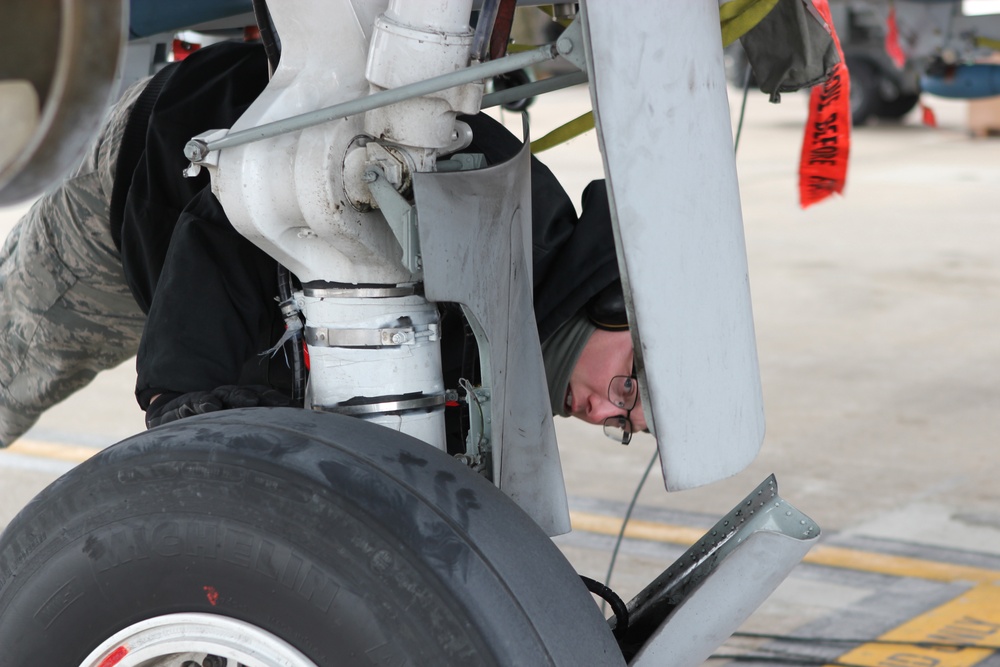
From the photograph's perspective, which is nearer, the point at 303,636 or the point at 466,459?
the point at 303,636

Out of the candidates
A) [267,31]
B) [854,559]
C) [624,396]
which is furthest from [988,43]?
[267,31]

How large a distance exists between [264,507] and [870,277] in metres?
5.64

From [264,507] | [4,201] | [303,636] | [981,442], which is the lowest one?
[981,442]

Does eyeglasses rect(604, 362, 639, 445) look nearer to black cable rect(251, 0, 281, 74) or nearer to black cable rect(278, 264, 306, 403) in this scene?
black cable rect(278, 264, 306, 403)

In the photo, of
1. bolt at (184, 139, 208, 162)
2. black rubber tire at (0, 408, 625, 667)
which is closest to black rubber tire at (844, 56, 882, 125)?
bolt at (184, 139, 208, 162)

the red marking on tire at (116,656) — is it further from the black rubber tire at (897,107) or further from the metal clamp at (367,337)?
the black rubber tire at (897,107)

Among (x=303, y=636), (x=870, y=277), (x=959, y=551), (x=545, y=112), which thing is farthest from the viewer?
(x=545, y=112)

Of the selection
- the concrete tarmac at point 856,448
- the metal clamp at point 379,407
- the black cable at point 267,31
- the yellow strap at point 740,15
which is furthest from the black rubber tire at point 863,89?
the metal clamp at point 379,407

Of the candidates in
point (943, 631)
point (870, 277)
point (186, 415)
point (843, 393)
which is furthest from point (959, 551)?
point (870, 277)

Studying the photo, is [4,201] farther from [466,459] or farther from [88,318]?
[88,318]

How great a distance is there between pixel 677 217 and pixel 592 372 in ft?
2.56

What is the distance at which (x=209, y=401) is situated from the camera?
5.43ft

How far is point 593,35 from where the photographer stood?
1.32 meters

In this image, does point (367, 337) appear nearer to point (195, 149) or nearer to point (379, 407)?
point (379, 407)
